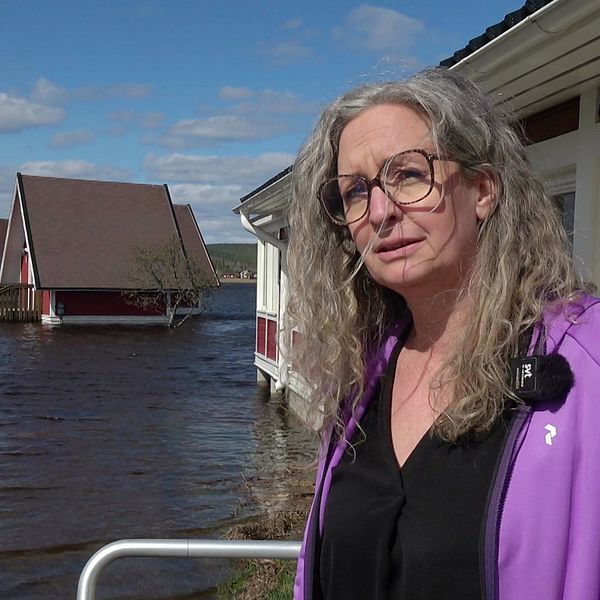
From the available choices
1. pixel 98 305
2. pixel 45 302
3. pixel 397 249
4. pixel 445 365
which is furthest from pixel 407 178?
pixel 45 302

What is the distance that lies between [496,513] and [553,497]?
0.09 m

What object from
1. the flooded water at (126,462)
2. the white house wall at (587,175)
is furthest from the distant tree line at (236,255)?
the white house wall at (587,175)

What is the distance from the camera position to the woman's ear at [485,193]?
142cm

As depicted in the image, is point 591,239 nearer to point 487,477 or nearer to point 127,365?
point 487,477

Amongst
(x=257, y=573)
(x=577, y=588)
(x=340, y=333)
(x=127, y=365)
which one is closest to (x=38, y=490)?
(x=257, y=573)

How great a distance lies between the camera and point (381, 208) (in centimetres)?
142

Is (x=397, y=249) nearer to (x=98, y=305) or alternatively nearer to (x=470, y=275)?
(x=470, y=275)

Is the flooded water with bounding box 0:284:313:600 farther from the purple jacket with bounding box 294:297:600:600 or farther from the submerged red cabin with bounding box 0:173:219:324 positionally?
the submerged red cabin with bounding box 0:173:219:324

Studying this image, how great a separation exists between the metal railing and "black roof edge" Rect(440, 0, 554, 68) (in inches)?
73.1

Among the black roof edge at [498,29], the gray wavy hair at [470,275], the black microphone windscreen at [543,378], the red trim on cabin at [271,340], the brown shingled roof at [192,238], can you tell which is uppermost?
the brown shingled roof at [192,238]

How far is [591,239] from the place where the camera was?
171 inches

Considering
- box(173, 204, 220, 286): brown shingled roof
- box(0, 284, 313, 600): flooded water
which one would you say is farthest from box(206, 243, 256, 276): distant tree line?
box(0, 284, 313, 600): flooded water

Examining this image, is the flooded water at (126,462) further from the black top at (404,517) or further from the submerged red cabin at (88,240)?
the submerged red cabin at (88,240)

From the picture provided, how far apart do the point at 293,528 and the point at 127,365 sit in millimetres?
14127
